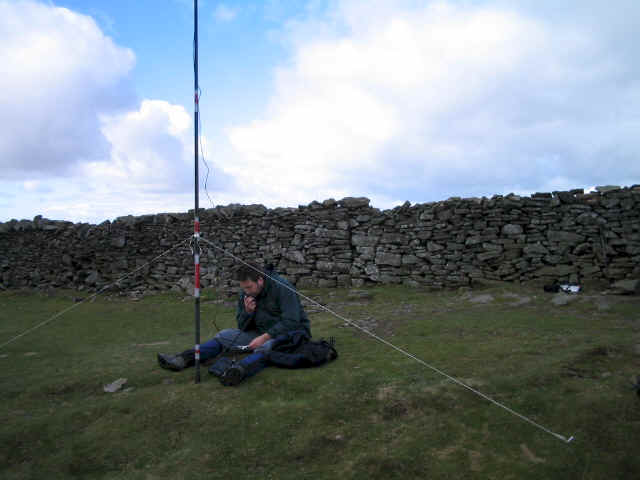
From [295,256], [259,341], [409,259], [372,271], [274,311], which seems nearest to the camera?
[259,341]

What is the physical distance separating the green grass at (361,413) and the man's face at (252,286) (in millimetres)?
1110

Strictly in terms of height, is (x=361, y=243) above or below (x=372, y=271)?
above

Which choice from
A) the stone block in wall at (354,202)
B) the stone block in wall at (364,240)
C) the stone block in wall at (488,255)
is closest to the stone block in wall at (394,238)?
the stone block in wall at (364,240)

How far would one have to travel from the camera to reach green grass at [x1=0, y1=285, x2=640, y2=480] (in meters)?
3.17

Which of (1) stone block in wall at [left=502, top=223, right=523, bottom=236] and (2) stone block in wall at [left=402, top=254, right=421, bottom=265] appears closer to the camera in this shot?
(1) stone block in wall at [left=502, top=223, right=523, bottom=236]

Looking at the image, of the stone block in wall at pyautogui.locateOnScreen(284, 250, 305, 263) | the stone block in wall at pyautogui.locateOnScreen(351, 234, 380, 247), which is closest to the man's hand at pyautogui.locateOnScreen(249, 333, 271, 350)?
the stone block in wall at pyautogui.locateOnScreen(351, 234, 380, 247)

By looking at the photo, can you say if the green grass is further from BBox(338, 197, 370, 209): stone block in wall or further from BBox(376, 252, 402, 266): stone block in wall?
BBox(338, 197, 370, 209): stone block in wall

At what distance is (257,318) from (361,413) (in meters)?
2.23

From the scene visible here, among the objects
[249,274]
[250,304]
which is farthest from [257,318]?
[249,274]

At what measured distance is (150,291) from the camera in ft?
47.3

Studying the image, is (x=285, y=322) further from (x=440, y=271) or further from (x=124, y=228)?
(x=124, y=228)

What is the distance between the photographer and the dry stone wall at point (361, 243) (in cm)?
946

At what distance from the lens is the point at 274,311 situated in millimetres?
5609

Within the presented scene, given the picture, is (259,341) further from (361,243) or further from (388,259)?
(361,243)
